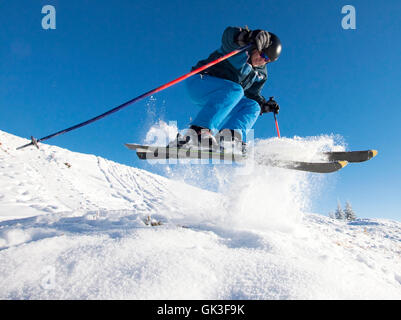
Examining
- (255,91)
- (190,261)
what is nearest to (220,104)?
(255,91)

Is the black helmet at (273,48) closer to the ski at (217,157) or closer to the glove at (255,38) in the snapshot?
the glove at (255,38)

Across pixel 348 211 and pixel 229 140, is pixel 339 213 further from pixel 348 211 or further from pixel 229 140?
pixel 229 140

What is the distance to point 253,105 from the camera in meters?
3.35

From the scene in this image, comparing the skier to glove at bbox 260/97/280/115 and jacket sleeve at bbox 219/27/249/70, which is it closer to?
jacket sleeve at bbox 219/27/249/70

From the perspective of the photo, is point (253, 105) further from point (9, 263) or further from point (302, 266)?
point (9, 263)

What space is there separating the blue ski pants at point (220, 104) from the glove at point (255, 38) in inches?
18.9

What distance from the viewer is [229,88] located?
2686 mm

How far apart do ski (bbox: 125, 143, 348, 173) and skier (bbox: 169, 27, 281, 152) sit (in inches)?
4.5

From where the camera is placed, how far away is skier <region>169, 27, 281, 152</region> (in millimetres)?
2545

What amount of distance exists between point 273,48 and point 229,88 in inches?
29.5

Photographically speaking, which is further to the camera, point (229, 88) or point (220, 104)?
point (229, 88)

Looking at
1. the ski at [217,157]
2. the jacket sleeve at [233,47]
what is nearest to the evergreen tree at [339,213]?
the ski at [217,157]
